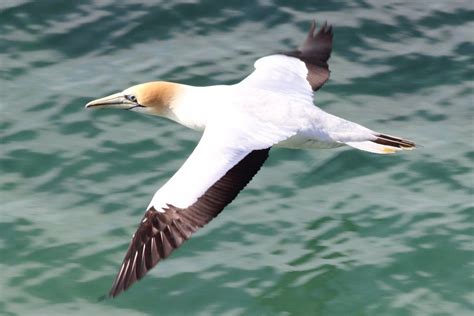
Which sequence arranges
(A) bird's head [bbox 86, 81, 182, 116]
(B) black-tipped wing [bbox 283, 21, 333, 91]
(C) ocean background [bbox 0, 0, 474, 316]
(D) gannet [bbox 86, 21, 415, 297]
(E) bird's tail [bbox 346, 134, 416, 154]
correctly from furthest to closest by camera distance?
(B) black-tipped wing [bbox 283, 21, 333, 91] < (A) bird's head [bbox 86, 81, 182, 116] < (C) ocean background [bbox 0, 0, 474, 316] < (E) bird's tail [bbox 346, 134, 416, 154] < (D) gannet [bbox 86, 21, 415, 297]

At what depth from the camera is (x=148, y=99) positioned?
9.62 metres

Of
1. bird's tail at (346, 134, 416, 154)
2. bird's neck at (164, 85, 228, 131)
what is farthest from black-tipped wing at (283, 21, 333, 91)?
bird's tail at (346, 134, 416, 154)

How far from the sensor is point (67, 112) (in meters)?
11.2

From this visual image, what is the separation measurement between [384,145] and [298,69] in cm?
171

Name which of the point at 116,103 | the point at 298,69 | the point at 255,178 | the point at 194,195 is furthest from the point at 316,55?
the point at 194,195

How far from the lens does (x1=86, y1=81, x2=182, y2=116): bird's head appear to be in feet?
31.3

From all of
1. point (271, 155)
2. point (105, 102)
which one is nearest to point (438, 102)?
point (271, 155)

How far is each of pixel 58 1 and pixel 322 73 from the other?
387 centimetres

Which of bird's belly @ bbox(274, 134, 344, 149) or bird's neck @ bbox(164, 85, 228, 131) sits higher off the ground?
bird's neck @ bbox(164, 85, 228, 131)

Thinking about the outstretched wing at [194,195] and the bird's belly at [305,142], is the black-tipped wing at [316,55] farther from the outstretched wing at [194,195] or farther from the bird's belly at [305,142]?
the outstretched wing at [194,195]

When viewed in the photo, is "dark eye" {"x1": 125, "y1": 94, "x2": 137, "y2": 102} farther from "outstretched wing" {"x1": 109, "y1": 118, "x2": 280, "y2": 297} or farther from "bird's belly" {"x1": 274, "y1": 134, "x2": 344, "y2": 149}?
"bird's belly" {"x1": 274, "y1": 134, "x2": 344, "y2": 149}

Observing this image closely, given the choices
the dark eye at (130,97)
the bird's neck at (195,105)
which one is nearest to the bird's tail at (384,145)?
the bird's neck at (195,105)

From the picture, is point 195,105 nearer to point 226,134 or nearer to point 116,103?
point 226,134

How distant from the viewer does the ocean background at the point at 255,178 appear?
8.98 m
